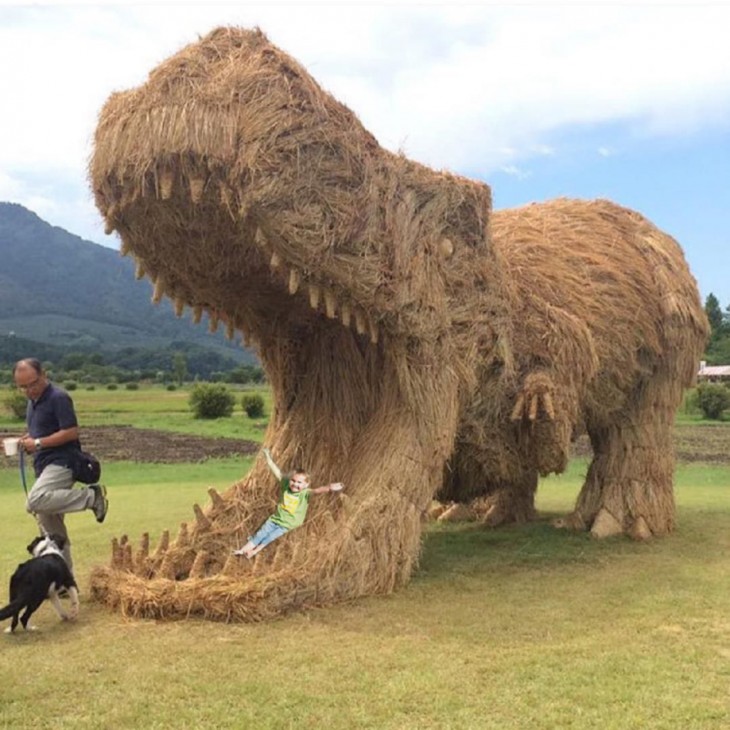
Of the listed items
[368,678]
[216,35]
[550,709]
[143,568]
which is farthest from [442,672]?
[216,35]

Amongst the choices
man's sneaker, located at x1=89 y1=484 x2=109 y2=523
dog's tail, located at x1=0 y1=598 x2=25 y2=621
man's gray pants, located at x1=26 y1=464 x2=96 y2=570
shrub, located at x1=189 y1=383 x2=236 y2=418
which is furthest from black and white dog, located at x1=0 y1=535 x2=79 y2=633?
shrub, located at x1=189 y1=383 x2=236 y2=418

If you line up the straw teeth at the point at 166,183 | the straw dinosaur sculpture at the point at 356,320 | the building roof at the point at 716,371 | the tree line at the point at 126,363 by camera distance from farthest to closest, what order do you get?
the tree line at the point at 126,363 < the building roof at the point at 716,371 < the straw dinosaur sculpture at the point at 356,320 < the straw teeth at the point at 166,183

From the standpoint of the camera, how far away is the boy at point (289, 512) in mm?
5422

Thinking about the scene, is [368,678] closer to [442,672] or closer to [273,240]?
[442,672]

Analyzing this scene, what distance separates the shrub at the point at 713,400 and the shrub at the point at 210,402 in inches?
592

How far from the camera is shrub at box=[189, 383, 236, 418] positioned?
94.8ft

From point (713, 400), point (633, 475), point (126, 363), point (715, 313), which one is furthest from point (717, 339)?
point (126, 363)

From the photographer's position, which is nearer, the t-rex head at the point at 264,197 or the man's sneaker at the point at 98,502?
the t-rex head at the point at 264,197

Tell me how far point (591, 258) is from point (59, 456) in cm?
434

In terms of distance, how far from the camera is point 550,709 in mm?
3393

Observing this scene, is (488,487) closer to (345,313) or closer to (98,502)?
(345,313)

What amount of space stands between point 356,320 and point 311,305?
35 cm

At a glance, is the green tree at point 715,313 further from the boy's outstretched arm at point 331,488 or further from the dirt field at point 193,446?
the boy's outstretched arm at point 331,488

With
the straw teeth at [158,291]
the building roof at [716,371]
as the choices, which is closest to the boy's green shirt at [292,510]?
the straw teeth at [158,291]
